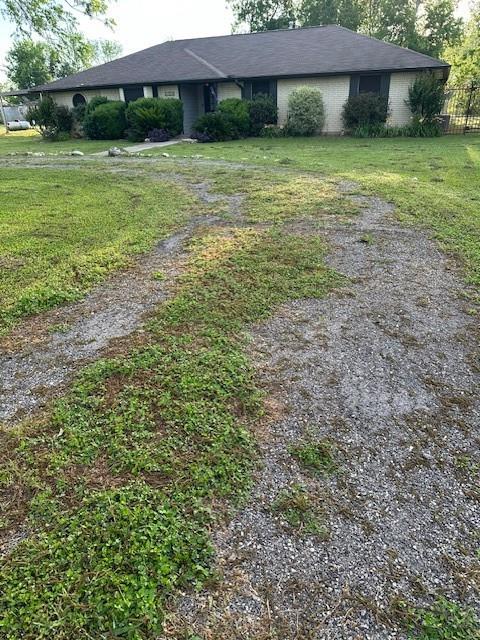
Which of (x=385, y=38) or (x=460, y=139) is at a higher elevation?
(x=385, y=38)

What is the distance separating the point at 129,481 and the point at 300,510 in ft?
2.62

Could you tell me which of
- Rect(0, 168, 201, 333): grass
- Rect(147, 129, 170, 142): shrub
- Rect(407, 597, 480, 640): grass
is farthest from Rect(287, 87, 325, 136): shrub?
Rect(407, 597, 480, 640): grass

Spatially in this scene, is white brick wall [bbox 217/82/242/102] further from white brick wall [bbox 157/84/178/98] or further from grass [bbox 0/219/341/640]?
grass [bbox 0/219/341/640]

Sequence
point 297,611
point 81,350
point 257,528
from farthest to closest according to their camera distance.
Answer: point 81,350
point 257,528
point 297,611

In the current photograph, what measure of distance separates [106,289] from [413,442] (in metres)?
2.96

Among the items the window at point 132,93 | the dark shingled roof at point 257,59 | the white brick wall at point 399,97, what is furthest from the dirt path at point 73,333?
the window at point 132,93

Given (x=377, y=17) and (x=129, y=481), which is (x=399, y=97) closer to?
(x=129, y=481)

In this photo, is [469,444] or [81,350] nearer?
[469,444]

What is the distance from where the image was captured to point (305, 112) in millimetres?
17562

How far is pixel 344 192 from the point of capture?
7.75 m

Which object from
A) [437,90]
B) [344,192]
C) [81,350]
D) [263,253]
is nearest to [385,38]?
[437,90]

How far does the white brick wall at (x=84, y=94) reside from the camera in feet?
69.7

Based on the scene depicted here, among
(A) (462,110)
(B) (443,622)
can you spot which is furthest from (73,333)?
(A) (462,110)

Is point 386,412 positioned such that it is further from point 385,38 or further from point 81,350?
point 385,38
